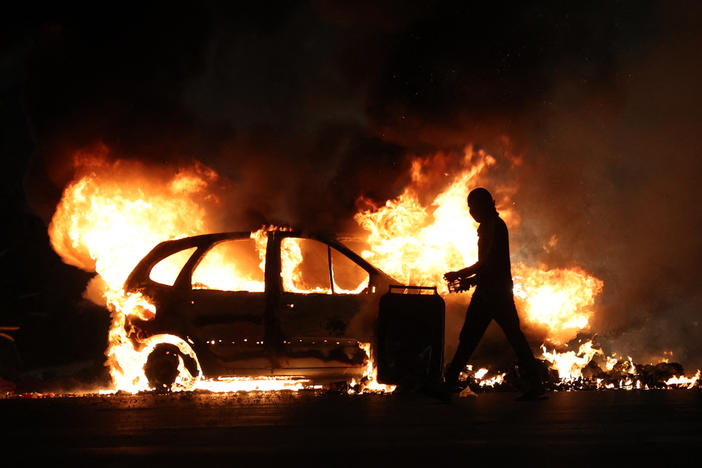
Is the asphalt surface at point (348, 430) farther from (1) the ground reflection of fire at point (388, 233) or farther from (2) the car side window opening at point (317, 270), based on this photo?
(1) the ground reflection of fire at point (388, 233)

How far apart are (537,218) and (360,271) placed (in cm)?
429

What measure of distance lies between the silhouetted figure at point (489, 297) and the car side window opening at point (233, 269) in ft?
7.71

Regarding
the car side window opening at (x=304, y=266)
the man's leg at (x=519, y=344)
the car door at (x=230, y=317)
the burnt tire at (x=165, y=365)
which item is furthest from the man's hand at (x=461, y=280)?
the burnt tire at (x=165, y=365)

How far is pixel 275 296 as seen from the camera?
10.4 meters

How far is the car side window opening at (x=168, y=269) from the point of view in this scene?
34.7ft

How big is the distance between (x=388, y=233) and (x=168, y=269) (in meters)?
3.11

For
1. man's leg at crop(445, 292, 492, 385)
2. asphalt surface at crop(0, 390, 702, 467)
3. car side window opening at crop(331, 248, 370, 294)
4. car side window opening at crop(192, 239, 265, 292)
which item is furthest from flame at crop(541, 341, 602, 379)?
car side window opening at crop(192, 239, 265, 292)

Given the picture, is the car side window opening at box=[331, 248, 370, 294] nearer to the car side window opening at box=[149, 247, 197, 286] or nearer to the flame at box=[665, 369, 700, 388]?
the car side window opening at box=[149, 247, 197, 286]

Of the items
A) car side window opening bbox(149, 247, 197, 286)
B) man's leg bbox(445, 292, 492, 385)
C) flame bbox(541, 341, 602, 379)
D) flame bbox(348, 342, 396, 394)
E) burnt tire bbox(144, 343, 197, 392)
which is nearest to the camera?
man's leg bbox(445, 292, 492, 385)

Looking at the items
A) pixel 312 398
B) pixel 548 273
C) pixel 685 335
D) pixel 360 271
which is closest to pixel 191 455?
pixel 312 398

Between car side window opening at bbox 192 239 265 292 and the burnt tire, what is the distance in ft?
2.46

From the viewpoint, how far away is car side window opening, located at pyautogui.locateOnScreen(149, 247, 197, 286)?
1057 cm

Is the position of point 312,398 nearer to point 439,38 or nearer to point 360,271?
point 360,271

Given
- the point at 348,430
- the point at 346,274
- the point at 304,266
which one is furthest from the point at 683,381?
the point at 348,430
